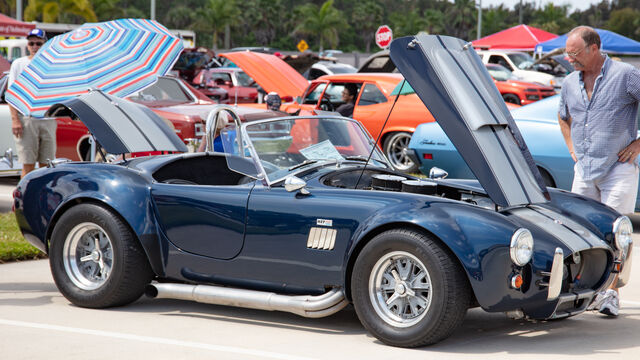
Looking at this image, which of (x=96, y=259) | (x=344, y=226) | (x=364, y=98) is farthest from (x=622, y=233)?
(x=364, y=98)

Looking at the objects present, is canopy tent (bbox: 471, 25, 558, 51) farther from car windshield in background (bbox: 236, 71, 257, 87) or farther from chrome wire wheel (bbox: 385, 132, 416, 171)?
chrome wire wheel (bbox: 385, 132, 416, 171)

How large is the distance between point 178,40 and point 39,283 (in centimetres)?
249

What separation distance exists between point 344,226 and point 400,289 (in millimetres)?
484

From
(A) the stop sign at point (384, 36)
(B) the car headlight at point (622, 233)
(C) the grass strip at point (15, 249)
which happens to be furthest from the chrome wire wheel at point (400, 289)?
(A) the stop sign at point (384, 36)

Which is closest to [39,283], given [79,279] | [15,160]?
[79,279]

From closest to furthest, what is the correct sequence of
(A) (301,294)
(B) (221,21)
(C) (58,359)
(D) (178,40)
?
(C) (58,359) < (A) (301,294) < (D) (178,40) < (B) (221,21)

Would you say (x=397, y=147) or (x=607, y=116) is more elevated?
(x=607, y=116)

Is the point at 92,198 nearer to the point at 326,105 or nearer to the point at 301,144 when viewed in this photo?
the point at 301,144

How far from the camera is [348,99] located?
1423cm

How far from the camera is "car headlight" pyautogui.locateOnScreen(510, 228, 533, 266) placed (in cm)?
457

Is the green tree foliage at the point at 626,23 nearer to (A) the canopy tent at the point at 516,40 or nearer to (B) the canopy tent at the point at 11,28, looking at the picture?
(A) the canopy tent at the point at 516,40

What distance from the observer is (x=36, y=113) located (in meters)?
7.15

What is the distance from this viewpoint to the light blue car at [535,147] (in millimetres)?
9516

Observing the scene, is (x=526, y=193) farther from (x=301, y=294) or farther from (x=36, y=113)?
(x=36, y=113)
